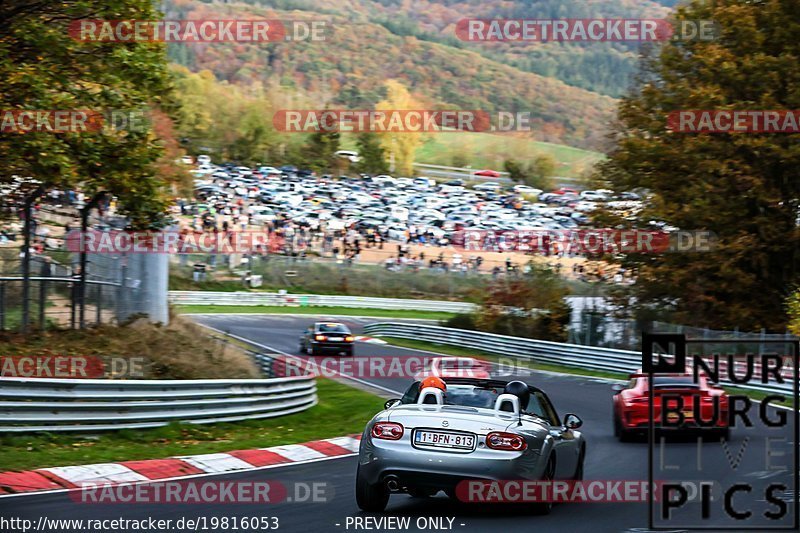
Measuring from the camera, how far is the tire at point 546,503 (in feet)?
31.5

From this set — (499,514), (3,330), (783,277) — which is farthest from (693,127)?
(499,514)

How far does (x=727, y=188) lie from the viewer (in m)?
38.6

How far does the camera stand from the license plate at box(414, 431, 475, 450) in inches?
363

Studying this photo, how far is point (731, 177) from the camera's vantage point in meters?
38.3

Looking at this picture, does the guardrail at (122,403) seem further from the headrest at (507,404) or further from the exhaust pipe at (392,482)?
the headrest at (507,404)

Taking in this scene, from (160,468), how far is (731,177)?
29791mm

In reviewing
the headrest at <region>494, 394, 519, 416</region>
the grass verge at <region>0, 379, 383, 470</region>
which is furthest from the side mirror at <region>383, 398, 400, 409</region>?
the grass verge at <region>0, 379, 383, 470</region>

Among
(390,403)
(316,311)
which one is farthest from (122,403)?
(316,311)

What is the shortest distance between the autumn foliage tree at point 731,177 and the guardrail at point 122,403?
77.9ft

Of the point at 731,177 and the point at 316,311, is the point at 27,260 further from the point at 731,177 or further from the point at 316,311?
the point at 316,311

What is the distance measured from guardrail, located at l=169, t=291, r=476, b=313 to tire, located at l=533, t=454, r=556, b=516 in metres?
47.0

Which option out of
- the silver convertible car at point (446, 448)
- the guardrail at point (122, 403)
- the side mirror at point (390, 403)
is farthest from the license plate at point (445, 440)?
the guardrail at point (122, 403)

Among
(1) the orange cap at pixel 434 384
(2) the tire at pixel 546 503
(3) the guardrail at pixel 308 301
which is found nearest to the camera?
(2) the tire at pixel 546 503

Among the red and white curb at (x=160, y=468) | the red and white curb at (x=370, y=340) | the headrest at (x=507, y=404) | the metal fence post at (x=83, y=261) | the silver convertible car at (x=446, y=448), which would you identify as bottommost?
the red and white curb at (x=370, y=340)
